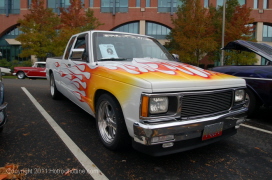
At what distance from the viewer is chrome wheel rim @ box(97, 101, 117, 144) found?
303 cm

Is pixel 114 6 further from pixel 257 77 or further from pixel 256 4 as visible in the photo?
pixel 257 77

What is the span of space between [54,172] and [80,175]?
31 cm

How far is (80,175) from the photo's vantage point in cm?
247

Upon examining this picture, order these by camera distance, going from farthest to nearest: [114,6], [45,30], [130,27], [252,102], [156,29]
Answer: [130,27], [156,29], [114,6], [45,30], [252,102]

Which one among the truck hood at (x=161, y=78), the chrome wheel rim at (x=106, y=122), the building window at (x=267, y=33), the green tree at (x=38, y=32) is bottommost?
the chrome wheel rim at (x=106, y=122)

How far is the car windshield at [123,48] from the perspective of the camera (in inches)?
144

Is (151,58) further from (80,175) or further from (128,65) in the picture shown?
(80,175)

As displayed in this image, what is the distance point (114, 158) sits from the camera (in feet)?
9.41

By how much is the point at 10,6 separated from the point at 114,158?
40009 millimetres

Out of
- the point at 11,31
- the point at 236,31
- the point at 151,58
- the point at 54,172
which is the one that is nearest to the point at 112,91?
the point at 54,172

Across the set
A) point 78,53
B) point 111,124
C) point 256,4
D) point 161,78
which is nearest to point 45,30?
point 78,53

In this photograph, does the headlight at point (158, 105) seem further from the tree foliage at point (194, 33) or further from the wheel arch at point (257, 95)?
the tree foliage at point (194, 33)

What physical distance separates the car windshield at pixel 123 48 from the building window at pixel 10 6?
123ft

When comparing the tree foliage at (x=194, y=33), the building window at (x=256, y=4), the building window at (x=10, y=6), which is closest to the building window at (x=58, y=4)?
the building window at (x=10, y=6)
